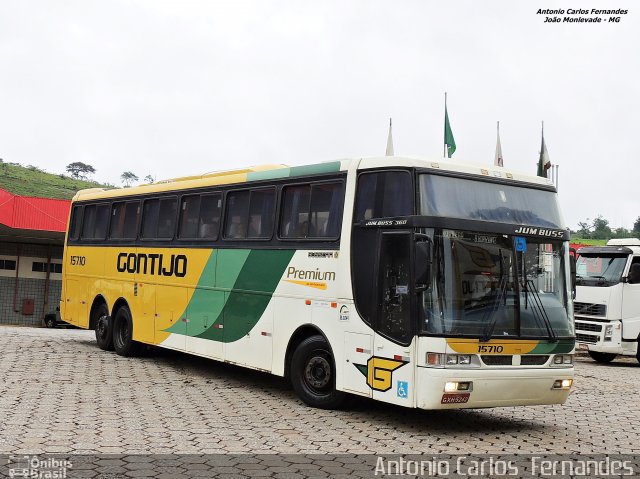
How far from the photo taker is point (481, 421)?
34.2ft

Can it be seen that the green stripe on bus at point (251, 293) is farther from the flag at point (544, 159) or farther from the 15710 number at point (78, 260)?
the flag at point (544, 159)

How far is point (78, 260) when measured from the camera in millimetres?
17984

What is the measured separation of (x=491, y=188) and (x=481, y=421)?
2942 millimetres

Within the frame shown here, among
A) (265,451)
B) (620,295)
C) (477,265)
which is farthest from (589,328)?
(265,451)

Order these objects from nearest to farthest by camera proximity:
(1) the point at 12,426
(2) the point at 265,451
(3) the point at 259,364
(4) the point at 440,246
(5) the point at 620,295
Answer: (2) the point at 265,451 → (1) the point at 12,426 → (4) the point at 440,246 → (3) the point at 259,364 → (5) the point at 620,295

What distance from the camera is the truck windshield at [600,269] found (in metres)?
19.1

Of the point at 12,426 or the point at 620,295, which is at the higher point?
the point at 620,295

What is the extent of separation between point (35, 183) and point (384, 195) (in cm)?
8219

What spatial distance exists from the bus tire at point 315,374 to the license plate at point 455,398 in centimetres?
174

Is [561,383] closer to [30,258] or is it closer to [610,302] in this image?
[610,302]

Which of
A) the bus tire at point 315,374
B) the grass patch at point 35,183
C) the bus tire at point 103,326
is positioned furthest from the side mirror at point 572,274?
the grass patch at point 35,183

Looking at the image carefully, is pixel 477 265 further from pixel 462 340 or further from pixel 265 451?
pixel 265 451

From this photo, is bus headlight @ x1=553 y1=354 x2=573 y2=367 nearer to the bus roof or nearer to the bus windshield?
the bus windshield

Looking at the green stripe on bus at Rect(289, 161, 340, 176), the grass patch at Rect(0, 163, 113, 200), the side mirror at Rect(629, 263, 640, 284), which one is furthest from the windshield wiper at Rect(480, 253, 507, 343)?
the grass patch at Rect(0, 163, 113, 200)
